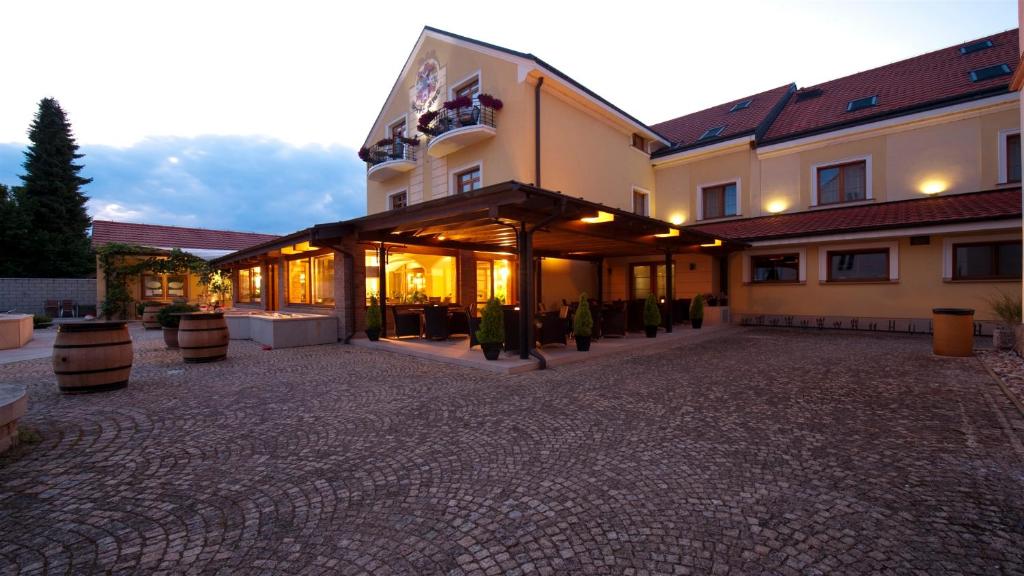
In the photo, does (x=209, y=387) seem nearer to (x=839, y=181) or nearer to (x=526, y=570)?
(x=526, y=570)

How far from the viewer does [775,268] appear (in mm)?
13484

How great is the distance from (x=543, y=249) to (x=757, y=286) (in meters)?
7.29

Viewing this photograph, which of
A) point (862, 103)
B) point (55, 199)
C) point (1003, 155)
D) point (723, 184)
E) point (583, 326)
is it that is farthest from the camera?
point (55, 199)

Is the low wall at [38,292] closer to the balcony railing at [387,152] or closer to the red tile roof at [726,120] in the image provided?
the balcony railing at [387,152]

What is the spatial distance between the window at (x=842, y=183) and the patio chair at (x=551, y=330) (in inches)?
434

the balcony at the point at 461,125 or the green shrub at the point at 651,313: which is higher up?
the balcony at the point at 461,125

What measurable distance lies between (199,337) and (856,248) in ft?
53.5

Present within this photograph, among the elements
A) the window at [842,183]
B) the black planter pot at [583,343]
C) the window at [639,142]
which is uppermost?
the window at [639,142]

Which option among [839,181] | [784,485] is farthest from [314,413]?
[839,181]

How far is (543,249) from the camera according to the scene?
12.6m

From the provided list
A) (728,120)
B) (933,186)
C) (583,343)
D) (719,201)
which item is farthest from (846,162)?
(583,343)

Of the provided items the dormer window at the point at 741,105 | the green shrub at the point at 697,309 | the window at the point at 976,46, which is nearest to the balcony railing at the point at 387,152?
the green shrub at the point at 697,309

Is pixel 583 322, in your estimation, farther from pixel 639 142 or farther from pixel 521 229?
pixel 639 142

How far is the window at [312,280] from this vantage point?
37.3ft
